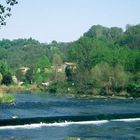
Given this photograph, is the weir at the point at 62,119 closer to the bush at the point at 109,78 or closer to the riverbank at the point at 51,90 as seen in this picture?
the riverbank at the point at 51,90

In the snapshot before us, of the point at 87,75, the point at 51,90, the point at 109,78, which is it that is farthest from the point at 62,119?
the point at 87,75

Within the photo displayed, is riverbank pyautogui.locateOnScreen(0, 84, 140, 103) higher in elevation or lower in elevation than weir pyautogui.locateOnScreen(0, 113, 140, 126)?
higher

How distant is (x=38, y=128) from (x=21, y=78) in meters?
99.5

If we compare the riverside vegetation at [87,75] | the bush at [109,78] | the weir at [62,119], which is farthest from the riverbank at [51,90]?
the weir at [62,119]

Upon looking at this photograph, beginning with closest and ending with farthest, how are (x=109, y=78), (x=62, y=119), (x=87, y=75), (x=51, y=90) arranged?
(x=62, y=119), (x=109, y=78), (x=51, y=90), (x=87, y=75)

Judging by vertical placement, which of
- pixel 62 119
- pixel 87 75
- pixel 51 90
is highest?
pixel 87 75

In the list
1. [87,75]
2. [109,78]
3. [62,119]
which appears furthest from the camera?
[87,75]

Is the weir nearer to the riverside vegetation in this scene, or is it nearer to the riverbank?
the riverside vegetation

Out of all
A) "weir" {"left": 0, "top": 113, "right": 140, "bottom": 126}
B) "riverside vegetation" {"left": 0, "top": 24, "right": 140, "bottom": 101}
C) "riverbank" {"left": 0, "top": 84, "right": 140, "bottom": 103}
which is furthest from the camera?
"riverbank" {"left": 0, "top": 84, "right": 140, "bottom": 103}

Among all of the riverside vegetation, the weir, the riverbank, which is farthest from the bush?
the weir

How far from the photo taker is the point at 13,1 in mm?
22719

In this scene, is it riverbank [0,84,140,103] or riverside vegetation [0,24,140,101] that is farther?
riverbank [0,84,140,103]

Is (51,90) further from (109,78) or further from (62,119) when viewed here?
(62,119)

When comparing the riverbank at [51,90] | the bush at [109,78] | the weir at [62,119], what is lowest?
the weir at [62,119]
